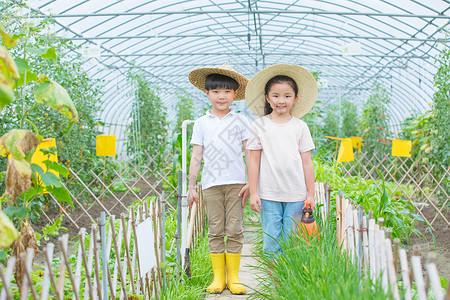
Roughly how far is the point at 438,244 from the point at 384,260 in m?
2.63

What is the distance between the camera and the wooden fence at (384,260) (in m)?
1.08

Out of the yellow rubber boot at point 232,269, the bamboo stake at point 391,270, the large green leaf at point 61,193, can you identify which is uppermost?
the large green leaf at point 61,193

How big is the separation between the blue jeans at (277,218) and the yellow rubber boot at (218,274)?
0.25 m

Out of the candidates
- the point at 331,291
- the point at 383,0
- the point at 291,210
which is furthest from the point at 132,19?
the point at 331,291

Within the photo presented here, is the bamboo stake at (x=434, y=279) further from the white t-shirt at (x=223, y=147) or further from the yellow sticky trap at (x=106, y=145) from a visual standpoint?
the yellow sticky trap at (x=106, y=145)

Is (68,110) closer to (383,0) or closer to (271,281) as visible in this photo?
(271,281)

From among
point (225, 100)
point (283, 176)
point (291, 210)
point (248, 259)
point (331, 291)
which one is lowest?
point (248, 259)

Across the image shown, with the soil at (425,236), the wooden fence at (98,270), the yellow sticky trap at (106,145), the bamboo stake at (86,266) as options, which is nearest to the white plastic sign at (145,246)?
the wooden fence at (98,270)

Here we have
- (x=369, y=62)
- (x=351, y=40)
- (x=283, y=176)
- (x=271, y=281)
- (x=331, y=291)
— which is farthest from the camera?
(x=369, y=62)

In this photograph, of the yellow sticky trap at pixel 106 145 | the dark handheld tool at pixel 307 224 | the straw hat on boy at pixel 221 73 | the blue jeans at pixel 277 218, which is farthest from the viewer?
the yellow sticky trap at pixel 106 145

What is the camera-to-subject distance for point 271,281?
1.98 metres

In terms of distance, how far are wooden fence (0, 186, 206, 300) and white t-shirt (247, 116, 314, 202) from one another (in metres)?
0.56

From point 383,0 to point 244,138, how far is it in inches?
258

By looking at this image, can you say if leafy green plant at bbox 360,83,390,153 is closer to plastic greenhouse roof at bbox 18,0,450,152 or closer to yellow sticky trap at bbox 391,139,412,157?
plastic greenhouse roof at bbox 18,0,450,152
